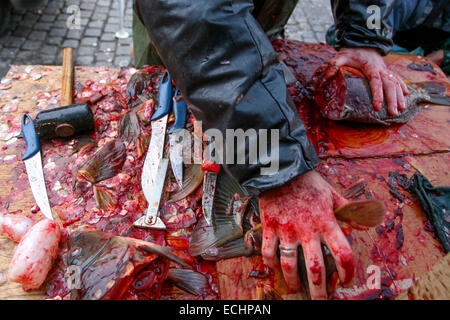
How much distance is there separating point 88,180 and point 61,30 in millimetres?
4092

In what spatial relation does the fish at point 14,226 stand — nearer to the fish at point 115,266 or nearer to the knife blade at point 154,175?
the fish at point 115,266

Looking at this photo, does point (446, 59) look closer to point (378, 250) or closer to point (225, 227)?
point (378, 250)

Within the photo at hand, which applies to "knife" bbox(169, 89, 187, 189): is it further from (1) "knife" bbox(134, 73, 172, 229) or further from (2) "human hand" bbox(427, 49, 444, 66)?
(2) "human hand" bbox(427, 49, 444, 66)

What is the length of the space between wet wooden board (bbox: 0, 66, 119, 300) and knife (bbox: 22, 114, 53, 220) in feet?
0.13

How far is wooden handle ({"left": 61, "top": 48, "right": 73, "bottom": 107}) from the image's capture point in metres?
1.99

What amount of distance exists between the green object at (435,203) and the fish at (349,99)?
1.50 feet

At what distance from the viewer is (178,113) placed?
181cm

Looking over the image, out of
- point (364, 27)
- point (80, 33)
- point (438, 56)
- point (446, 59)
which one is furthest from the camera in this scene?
point (80, 33)

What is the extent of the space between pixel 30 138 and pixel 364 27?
7.14 ft

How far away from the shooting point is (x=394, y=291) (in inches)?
48.4

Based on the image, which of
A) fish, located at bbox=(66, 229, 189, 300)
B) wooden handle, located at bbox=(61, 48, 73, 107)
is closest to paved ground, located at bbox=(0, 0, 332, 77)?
wooden handle, located at bbox=(61, 48, 73, 107)

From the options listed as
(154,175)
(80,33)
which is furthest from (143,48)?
(80,33)
